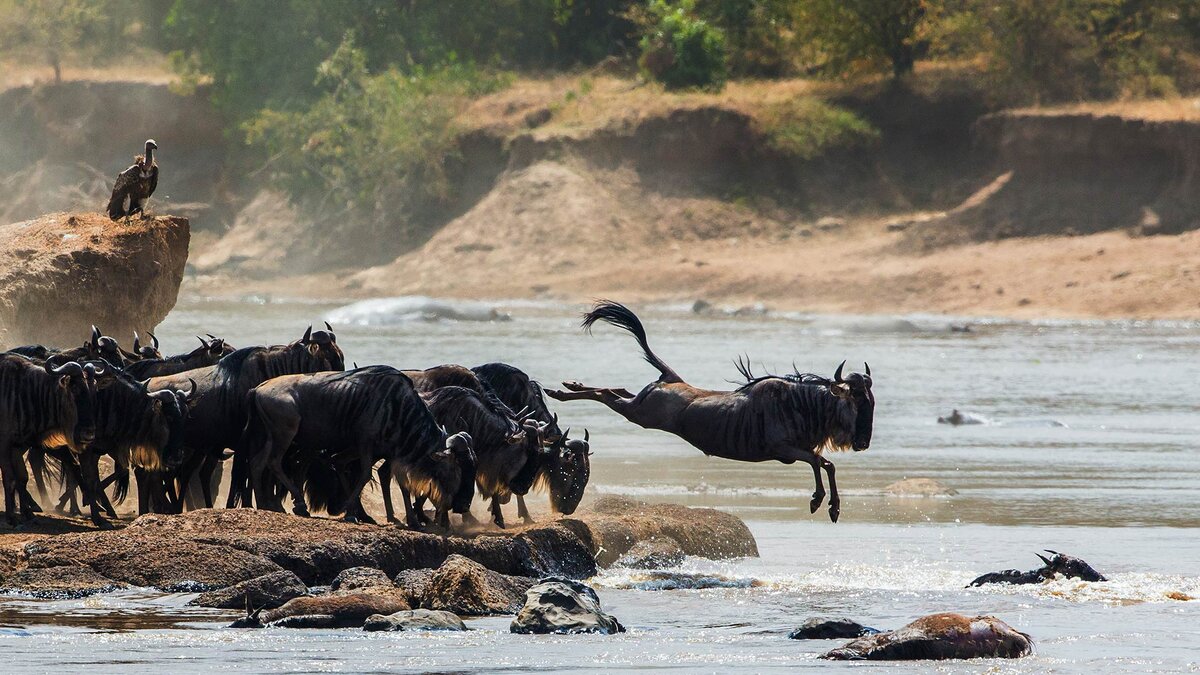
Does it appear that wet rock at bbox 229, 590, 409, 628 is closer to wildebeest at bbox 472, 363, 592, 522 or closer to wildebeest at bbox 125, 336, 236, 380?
wildebeest at bbox 472, 363, 592, 522

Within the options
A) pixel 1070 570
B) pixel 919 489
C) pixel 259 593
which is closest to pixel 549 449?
pixel 259 593

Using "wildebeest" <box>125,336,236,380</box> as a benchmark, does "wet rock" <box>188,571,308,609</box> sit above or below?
below

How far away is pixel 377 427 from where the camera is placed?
37.7ft

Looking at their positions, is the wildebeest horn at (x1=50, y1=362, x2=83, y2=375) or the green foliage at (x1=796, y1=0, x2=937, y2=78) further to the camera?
the green foliage at (x1=796, y1=0, x2=937, y2=78)

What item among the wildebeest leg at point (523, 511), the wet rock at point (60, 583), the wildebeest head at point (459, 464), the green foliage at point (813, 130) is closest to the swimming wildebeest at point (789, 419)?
the wildebeest leg at point (523, 511)

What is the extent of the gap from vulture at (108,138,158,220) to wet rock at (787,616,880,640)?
321 inches

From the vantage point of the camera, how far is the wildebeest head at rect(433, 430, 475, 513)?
1139 cm

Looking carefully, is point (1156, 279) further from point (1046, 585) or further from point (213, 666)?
point (213, 666)

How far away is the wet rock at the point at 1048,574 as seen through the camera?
37.7 ft

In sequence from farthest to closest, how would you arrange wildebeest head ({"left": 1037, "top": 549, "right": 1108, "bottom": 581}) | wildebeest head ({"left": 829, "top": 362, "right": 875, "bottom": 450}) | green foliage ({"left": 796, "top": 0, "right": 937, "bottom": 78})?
green foliage ({"left": 796, "top": 0, "right": 937, "bottom": 78}), wildebeest head ({"left": 829, "top": 362, "right": 875, "bottom": 450}), wildebeest head ({"left": 1037, "top": 549, "right": 1108, "bottom": 581})

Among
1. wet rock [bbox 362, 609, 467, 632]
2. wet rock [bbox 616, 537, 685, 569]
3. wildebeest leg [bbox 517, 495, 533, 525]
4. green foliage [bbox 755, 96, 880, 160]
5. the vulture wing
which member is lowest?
wet rock [bbox 362, 609, 467, 632]

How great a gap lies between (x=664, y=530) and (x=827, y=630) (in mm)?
2959

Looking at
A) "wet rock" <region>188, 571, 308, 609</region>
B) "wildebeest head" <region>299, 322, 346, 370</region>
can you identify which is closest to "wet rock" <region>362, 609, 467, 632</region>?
"wet rock" <region>188, 571, 308, 609</region>

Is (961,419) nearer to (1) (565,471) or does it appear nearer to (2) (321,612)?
(1) (565,471)
